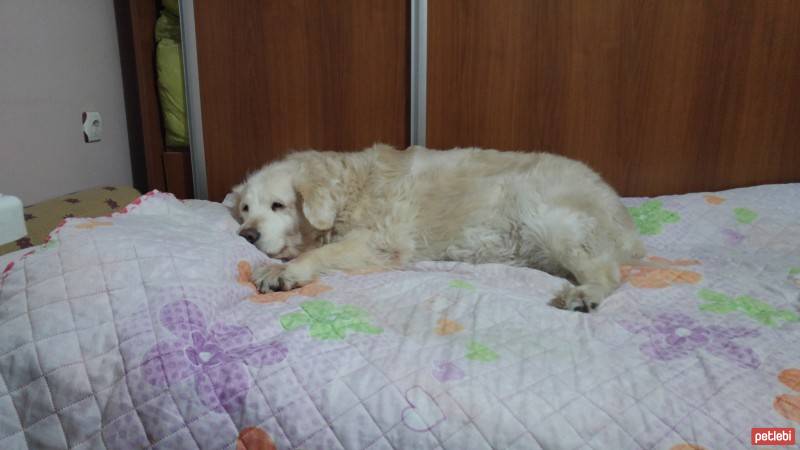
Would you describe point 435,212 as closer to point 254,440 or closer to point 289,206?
point 289,206

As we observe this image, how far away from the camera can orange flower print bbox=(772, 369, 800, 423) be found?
0.90m

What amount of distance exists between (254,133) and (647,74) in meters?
1.86

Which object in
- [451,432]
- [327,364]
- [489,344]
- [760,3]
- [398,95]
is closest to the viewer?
[451,432]

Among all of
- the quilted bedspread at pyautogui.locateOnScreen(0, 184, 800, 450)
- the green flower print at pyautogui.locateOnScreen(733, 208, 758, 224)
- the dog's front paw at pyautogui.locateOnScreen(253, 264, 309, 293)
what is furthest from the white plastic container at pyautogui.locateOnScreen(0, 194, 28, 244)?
the green flower print at pyautogui.locateOnScreen(733, 208, 758, 224)

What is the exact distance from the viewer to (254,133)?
250 cm

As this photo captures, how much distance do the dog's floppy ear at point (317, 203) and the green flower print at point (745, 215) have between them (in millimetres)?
1661

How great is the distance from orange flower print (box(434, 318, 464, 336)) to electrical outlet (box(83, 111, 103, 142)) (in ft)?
5.93

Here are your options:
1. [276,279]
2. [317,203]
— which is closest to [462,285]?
[276,279]

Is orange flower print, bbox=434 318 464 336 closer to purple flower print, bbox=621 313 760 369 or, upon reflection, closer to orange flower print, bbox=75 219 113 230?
purple flower print, bbox=621 313 760 369

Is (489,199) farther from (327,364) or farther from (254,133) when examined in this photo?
(254,133)

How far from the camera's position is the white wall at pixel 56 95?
1.72 m

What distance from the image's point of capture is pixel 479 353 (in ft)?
3.47

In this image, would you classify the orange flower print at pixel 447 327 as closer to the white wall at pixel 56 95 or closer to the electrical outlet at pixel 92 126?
the white wall at pixel 56 95

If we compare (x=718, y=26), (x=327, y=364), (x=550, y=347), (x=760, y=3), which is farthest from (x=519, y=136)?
→ (x=327, y=364)
